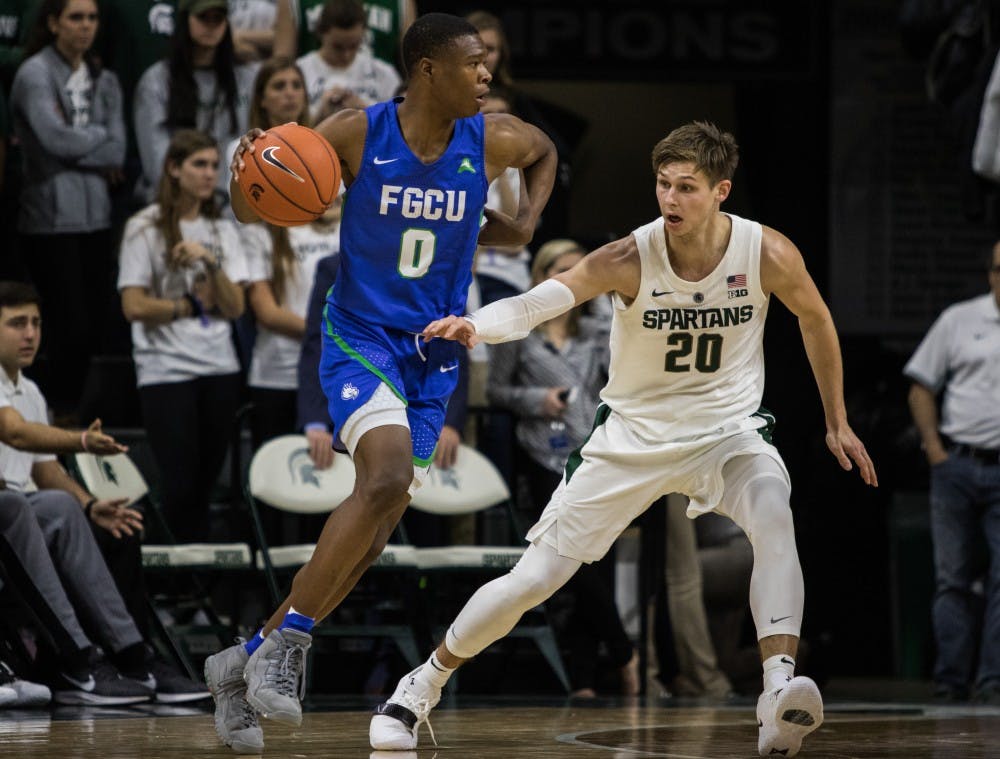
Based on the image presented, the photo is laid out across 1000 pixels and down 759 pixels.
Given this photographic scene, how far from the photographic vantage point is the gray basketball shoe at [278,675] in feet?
15.6

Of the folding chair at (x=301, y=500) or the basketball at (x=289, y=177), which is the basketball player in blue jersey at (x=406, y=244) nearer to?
the basketball at (x=289, y=177)

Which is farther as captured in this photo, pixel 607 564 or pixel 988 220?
pixel 988 220

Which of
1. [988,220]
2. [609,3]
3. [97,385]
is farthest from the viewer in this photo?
[609,3]

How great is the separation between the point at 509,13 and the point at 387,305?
5024 mm

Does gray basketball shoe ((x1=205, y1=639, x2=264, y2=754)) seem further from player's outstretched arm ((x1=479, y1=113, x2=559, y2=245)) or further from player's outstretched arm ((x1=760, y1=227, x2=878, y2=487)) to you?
player's outstretched arm ((x1=760, y1=227, x2=878, y2=487))

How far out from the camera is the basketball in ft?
16.8

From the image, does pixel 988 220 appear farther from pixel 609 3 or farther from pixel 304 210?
pixel 304 210

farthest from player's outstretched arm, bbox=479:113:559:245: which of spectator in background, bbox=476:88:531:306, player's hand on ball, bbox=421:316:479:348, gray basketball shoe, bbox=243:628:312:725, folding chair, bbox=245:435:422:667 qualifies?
spectator in background, bbox=476:88:531:306

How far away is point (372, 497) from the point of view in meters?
4.97

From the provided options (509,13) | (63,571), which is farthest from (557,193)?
(63,571)

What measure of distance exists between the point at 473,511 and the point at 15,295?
2.26 metres

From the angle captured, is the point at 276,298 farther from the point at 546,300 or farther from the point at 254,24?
the point at 546,300

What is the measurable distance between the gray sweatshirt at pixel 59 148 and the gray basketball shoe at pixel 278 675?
3889 mm

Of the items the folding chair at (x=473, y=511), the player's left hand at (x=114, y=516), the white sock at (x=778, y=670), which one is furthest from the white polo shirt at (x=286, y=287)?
the white sock at (x=778, y=670)
